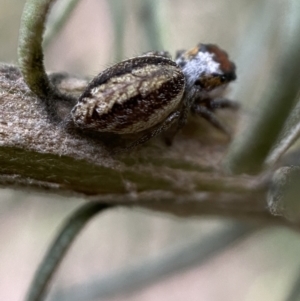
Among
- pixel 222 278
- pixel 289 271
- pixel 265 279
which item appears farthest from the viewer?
pixel 222 278

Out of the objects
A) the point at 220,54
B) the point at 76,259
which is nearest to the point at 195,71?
the point at 220,54

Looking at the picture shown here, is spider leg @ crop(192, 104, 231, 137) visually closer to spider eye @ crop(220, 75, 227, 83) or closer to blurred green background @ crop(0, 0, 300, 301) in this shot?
spider eye @ crop(220, 75, 227, 83)

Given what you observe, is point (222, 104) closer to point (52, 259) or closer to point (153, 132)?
point (153, 132)

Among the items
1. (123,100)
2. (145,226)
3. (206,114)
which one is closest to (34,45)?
(123,100)

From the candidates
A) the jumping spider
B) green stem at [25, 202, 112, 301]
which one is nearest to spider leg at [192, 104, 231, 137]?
the jumping spider

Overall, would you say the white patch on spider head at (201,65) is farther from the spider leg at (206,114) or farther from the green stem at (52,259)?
the green stem at (52,259)

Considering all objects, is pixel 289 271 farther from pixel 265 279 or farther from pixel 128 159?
pixel 128 159
